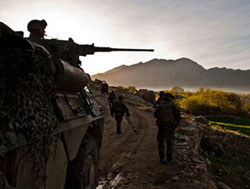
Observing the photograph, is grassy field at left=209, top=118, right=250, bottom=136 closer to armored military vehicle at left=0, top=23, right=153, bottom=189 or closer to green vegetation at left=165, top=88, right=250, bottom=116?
green vegetation at left=165, top=88, right=250, bottom=116

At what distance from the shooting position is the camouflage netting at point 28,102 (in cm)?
154

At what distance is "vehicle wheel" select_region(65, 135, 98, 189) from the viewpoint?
2.88 m

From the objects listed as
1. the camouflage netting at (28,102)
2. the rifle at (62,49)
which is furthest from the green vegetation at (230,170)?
the camouflage netting at (28,102)

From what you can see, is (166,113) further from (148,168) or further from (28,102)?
(28,102)

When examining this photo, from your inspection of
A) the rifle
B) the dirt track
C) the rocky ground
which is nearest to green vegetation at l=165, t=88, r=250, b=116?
the dirt track

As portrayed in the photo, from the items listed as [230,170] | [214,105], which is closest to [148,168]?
[230,170]

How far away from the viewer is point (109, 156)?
643cm

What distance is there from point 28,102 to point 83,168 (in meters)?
1.65

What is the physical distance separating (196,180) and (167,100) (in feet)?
6.84

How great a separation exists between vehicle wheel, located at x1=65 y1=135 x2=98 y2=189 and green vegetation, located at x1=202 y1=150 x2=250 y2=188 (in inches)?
227

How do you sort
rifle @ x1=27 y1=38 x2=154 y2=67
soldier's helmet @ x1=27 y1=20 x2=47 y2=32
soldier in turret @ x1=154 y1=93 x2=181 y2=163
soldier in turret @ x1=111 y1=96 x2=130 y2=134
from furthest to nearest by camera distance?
soldier in turret @ x1=111 y1=96 x2=130 y2=134
soldier in turret @ x1=154 y1=93 x2=181 y2=163
soldier's helmet @ x1=27 y1=20 x2=47 y2=32
rifle @ x1=27 y1=38 x2=154 y2=67

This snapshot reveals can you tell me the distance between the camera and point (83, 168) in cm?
297

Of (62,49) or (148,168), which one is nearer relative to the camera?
(62,49)

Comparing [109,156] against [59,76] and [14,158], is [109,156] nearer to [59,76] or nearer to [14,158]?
[59,76]
